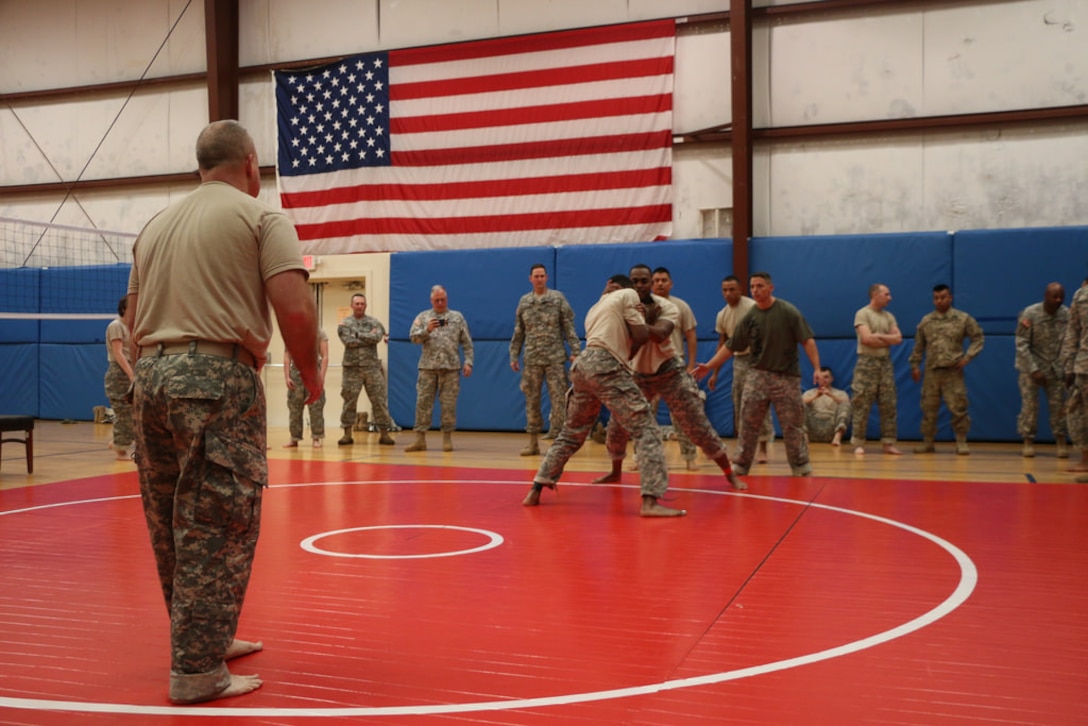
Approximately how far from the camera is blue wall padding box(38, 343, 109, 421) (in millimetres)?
18234

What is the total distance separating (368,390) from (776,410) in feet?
20.3

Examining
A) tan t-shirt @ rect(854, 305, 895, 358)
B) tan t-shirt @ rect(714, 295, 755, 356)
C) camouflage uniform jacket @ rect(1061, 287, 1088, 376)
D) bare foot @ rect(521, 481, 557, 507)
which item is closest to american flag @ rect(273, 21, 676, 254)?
tan t-shirt @ rect(854, 305, 895, 358)

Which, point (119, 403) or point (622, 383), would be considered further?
point (119, 403)

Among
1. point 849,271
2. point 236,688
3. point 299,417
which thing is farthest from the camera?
point 849,271

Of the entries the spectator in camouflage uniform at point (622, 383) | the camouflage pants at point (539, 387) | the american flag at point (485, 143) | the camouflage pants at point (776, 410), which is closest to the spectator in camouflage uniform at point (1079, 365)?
the camouflage pants at point (776, 410)

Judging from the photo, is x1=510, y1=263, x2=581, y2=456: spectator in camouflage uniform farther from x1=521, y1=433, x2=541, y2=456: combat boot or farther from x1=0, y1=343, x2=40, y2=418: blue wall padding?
x1=0, y1=343, x2=40, y2=418: blue wall padding

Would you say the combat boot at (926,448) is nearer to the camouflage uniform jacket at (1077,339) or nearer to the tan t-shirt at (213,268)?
the camouflage uniform jacket at (1077,339)

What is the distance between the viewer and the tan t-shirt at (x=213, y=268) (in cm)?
339

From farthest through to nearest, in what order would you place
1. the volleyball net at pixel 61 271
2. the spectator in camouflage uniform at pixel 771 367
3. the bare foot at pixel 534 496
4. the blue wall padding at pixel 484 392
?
the volleyball net at pixel 61 271
the blue wall padding at pixel 484 392
the spectator in camouflage uniform at pixel 771 367
the bare foot at pixel 534 496

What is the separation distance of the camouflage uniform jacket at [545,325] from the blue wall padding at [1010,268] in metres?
5.16

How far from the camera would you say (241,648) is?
3.96 meters

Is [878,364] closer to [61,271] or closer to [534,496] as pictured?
[534,496]

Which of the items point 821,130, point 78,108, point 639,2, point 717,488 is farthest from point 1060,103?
point 78,108

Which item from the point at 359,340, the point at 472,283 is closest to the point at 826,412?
the point at 472,283
